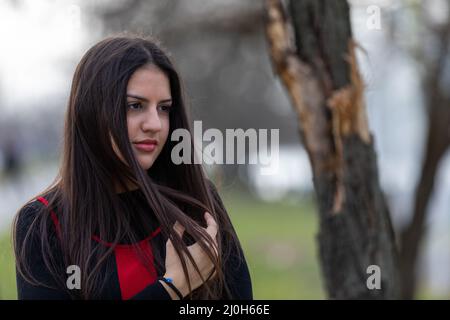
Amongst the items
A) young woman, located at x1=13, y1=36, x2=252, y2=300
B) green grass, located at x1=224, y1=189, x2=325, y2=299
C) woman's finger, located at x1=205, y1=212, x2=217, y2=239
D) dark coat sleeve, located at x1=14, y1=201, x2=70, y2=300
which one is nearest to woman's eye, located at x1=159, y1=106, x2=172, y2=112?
young woman, located at x1=13, y1=36, x2=252, y2=300

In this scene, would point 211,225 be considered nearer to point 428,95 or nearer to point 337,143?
point 337,143

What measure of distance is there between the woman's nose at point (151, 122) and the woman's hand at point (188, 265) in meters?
0.28

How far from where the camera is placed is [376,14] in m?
3.32

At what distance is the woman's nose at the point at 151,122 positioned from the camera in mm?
2145

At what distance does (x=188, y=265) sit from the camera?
2113 mm

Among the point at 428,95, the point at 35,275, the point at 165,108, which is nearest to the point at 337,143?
the point at 165,108

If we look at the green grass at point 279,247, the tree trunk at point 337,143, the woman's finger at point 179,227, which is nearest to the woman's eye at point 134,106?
the woman's finger at point 179,227

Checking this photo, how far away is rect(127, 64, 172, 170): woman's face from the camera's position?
7.07 feet

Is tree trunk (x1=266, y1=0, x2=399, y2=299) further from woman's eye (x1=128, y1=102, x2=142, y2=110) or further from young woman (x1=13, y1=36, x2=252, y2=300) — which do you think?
woman's eye (x1=128, y1=102, x2=142, y2=110)

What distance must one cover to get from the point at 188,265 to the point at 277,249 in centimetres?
884

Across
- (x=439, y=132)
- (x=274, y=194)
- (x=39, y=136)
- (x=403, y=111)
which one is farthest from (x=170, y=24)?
(x=274, y=194)

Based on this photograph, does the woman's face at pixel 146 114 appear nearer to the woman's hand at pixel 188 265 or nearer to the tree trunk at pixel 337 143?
the woman's hand at pixel 188 265

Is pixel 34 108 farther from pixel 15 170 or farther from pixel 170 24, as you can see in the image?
pixel 170 24
